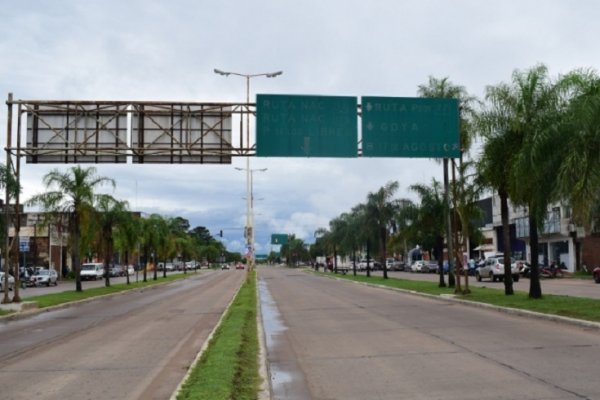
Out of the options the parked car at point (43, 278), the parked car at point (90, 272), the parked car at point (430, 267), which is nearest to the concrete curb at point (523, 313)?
the parked car at point (43, 278)

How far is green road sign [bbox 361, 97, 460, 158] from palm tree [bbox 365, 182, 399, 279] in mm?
32223

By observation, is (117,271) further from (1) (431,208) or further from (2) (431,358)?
(2) (431,358)

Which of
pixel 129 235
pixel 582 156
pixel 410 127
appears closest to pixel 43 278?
pixel 129 235

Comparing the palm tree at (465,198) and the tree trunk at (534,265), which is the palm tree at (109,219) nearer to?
the palm tree at (465,198)

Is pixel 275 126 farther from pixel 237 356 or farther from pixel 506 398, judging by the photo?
pixel 506 398

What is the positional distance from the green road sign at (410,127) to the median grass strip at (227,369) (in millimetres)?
9402

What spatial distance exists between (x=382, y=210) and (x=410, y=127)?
3449 centimetres

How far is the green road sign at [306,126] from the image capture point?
2353 cm

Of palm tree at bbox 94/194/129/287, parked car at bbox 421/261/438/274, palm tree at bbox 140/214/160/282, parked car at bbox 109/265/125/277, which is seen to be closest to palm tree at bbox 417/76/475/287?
palm tree at bbox 94/194/129/287

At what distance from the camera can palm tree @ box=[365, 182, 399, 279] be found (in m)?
57.6

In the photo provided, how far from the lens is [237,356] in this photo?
39.0ft

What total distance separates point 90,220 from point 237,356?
27.5m

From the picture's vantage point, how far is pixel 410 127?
24.1 metres

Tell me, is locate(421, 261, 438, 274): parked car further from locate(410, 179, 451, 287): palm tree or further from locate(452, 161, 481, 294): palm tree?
locate(452, 161, 481, 294): palm tree
